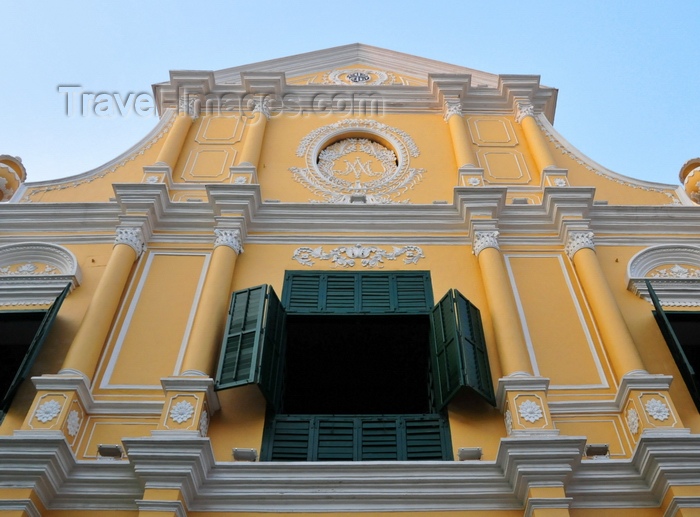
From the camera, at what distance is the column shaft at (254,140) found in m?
13.3

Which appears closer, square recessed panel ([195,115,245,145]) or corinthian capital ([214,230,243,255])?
corinthian capital ([214,230,243,255])

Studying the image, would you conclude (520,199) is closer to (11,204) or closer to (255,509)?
(255,509)

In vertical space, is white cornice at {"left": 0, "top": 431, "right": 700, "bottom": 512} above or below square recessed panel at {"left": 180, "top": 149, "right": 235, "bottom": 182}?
below

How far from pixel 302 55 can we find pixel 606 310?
9088 mm

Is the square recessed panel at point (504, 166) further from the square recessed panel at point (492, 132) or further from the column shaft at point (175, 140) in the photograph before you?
the column shaft at point (175, 140)

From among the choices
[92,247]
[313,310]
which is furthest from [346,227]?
[92,247]

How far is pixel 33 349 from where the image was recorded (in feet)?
31.0

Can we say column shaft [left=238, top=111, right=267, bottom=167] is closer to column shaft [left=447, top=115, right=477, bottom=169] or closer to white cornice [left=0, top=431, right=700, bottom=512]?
column shaft [left=447, top=115, right=477, bottom=169]

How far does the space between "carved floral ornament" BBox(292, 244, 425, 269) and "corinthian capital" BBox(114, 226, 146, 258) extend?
226 centimetres

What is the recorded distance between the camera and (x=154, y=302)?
10680 millimetres

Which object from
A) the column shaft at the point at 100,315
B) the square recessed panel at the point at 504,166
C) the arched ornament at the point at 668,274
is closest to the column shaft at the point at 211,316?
the column shaft at the point at 100,315

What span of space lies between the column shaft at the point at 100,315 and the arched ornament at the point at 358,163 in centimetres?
331

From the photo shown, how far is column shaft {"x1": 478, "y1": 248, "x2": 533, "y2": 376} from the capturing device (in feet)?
31.0

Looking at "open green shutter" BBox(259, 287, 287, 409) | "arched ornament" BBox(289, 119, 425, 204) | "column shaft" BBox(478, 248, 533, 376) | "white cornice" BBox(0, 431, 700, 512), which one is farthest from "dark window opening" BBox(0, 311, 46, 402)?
"column shaft" BBox(478, 248, 533, 376)
